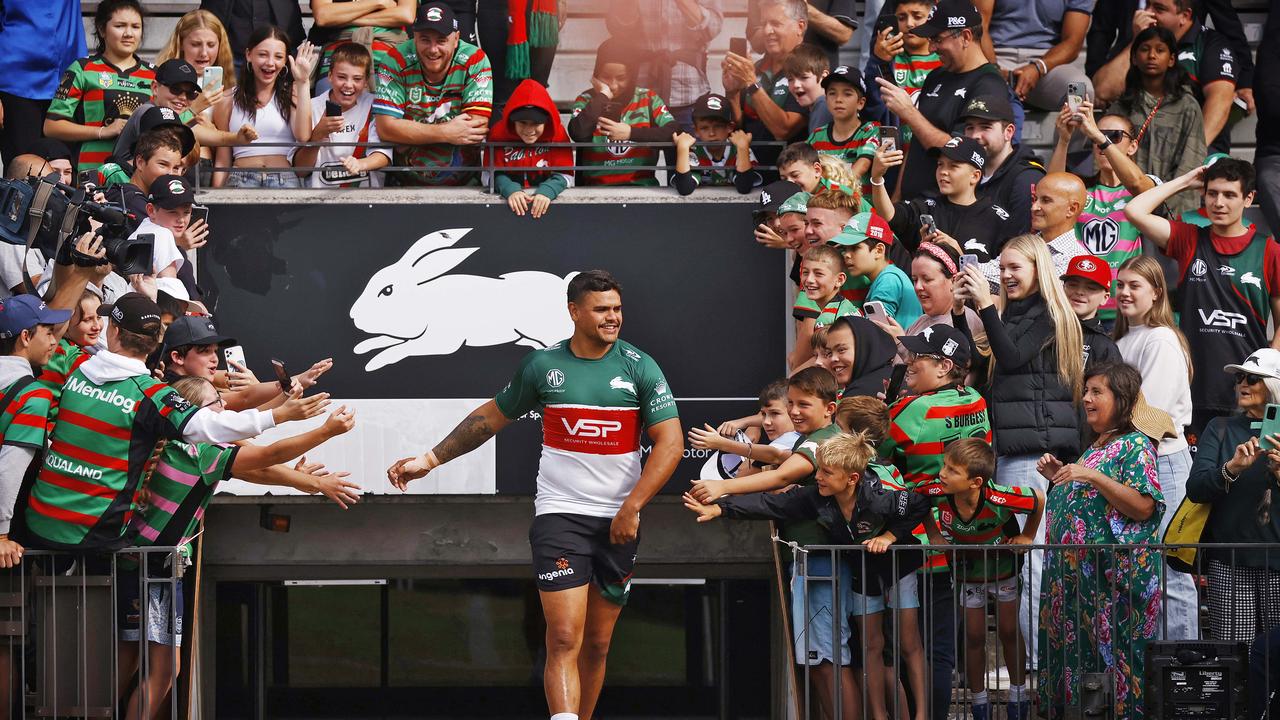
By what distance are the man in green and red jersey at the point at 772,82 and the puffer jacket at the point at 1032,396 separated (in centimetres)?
306

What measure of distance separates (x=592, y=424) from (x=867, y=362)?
1.67 meters

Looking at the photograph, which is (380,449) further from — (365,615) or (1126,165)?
(1126,165)

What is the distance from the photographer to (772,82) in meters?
10.7

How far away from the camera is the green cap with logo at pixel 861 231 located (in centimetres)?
867

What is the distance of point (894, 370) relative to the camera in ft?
27.1

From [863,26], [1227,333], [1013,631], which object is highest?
[863,26]

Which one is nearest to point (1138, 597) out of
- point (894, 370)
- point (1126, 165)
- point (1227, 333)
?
point (894, 370)

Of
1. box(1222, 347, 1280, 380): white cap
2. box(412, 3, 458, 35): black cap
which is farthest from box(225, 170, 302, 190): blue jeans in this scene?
box(1222, 347, 1280, 380): white cap

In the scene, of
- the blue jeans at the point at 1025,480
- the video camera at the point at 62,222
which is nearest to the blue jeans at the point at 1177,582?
Answer: the blue jeans at the point at 1025,480

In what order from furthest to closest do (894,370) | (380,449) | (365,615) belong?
(365,615)
(380,449)
(894,370)

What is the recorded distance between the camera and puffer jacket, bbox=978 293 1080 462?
802cm

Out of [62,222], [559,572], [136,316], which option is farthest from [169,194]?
[559,572]

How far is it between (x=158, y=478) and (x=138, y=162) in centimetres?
284

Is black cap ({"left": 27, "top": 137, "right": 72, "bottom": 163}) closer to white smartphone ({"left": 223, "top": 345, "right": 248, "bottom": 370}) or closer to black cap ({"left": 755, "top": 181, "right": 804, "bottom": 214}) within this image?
white smartphone ({"left": 223, "top": 345, "right": 248, "bottom": 370})
